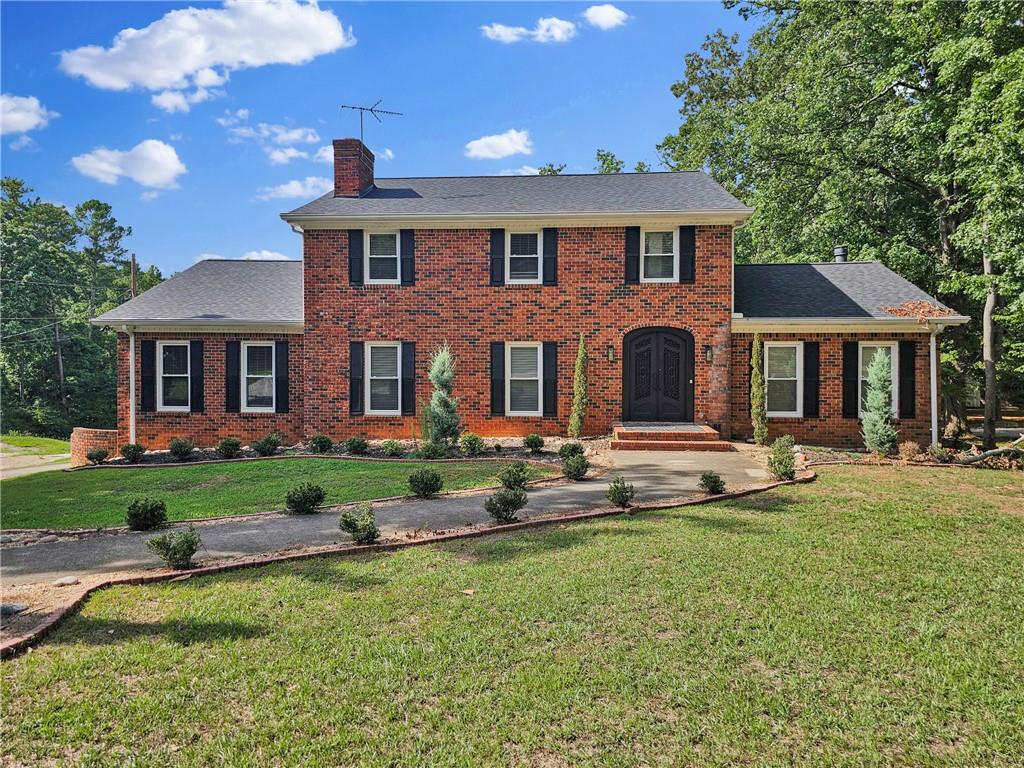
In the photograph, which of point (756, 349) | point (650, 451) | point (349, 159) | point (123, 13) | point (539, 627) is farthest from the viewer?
point (349, 159)

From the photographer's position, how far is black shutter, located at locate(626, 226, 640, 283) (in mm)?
14078

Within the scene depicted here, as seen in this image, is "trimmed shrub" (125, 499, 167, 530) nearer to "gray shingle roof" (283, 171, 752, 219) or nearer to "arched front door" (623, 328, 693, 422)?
"gray shingle roof" (283, 171, 752, 219)

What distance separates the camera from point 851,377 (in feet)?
44.9

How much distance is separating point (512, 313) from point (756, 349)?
5.91 meters

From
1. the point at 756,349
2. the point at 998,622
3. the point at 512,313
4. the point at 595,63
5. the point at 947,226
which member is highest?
the point at 595,63

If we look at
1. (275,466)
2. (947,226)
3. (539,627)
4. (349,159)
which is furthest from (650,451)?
(947,226)

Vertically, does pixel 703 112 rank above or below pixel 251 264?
above

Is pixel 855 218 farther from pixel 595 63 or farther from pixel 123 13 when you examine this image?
pixel 123 13

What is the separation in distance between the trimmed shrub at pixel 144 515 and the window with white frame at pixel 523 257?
9.57 metres

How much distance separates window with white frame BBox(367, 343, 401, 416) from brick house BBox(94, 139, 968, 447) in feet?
0.12

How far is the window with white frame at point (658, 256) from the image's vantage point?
14.1 meters

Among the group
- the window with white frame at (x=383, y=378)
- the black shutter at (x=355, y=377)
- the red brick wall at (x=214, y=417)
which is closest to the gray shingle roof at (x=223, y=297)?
the red brick wall at (x=214, y=417)

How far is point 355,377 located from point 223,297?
4.63 meters

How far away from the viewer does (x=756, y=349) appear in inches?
530
